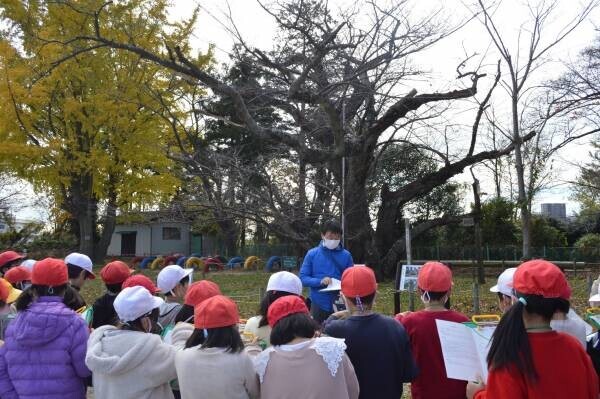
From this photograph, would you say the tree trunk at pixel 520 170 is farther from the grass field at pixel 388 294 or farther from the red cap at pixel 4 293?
the red cap at pixel 4 293

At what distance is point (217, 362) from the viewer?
2855 millimetres

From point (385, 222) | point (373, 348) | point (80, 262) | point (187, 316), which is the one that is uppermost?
point (385, 222)

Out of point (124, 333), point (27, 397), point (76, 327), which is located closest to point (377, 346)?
point (124, 333)

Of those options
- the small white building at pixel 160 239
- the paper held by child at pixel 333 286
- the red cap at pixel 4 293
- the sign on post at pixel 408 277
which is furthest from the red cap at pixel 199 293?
the small white building at pixel 160 239

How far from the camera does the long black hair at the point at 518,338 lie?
2045 mm

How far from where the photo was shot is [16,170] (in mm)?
24688

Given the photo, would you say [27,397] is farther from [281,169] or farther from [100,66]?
[100,66]

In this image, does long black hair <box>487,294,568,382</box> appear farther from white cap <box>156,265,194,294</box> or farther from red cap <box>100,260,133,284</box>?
red cap <box>100,260,133,284</box>

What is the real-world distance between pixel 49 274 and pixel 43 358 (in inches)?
26.1

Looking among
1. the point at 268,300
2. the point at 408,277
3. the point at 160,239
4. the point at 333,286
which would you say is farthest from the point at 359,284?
the point at 160,239

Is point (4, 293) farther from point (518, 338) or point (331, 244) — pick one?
point (518, 338)

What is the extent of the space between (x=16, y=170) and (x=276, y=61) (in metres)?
16.8

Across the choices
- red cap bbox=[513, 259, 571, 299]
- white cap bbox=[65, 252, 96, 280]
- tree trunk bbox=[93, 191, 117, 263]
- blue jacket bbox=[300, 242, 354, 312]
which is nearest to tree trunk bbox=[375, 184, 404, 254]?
blue jacket bbox=[300, 242, 354, 312]

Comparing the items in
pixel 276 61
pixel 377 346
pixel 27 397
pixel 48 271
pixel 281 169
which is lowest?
pixel 27 397
